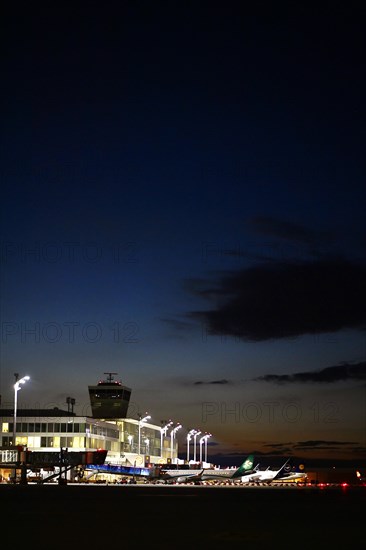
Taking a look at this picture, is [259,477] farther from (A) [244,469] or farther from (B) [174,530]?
(B) [174,530]

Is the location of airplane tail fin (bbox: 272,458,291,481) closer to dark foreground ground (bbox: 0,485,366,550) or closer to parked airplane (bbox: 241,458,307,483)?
parked airplane (bbox: 241,458,307,483)

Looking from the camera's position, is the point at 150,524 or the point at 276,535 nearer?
the point at 276,535

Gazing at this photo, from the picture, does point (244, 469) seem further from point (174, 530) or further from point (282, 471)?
point (174, 530)

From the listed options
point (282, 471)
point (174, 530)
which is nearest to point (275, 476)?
point (282, 471)

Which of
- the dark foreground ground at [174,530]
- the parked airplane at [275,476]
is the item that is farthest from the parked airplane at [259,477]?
the dark foreground ground at [174,530]

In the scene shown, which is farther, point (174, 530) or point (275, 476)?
point (275, 476)

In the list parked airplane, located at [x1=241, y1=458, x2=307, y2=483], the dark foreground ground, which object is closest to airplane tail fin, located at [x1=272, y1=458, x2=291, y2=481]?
parked airplane, located at [x1=241, y1=458, x2=307, y2=483]

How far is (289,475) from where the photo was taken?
477ft

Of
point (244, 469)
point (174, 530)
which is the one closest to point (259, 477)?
point (244, 469)

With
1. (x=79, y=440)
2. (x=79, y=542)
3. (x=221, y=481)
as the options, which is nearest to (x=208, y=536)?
(x=79, y=542)

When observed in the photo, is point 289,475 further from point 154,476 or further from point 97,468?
point 97,468

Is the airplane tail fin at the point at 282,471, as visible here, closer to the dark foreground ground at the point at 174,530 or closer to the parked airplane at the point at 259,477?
the parked airplane at the point at 259,477

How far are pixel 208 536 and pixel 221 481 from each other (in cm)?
13478

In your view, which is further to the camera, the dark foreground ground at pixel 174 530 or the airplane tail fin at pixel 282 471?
the airplane tail fin at pixel 282 471
